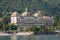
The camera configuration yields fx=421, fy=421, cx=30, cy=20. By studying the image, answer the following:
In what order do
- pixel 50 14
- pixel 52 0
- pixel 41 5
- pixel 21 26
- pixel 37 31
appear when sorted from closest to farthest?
pixel 37 31, pixel 21 26, pixel 50 14, pixel 41 5, pixel 52 0

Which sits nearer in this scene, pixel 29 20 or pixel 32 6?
pixel 29 20

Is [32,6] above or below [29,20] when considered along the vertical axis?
above

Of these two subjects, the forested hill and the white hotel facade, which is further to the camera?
the forested hill

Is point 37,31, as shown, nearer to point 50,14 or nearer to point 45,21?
point 45,21

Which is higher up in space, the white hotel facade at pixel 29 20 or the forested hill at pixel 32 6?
the forested hill at pixel 32 6

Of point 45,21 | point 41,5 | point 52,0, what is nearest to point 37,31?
point 45,21

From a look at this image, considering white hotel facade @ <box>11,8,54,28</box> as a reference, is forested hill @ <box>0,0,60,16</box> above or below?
above

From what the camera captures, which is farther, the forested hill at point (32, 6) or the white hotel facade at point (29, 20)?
the forested hill at point (32, 6)

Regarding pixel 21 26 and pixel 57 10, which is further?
pixel 57 10
